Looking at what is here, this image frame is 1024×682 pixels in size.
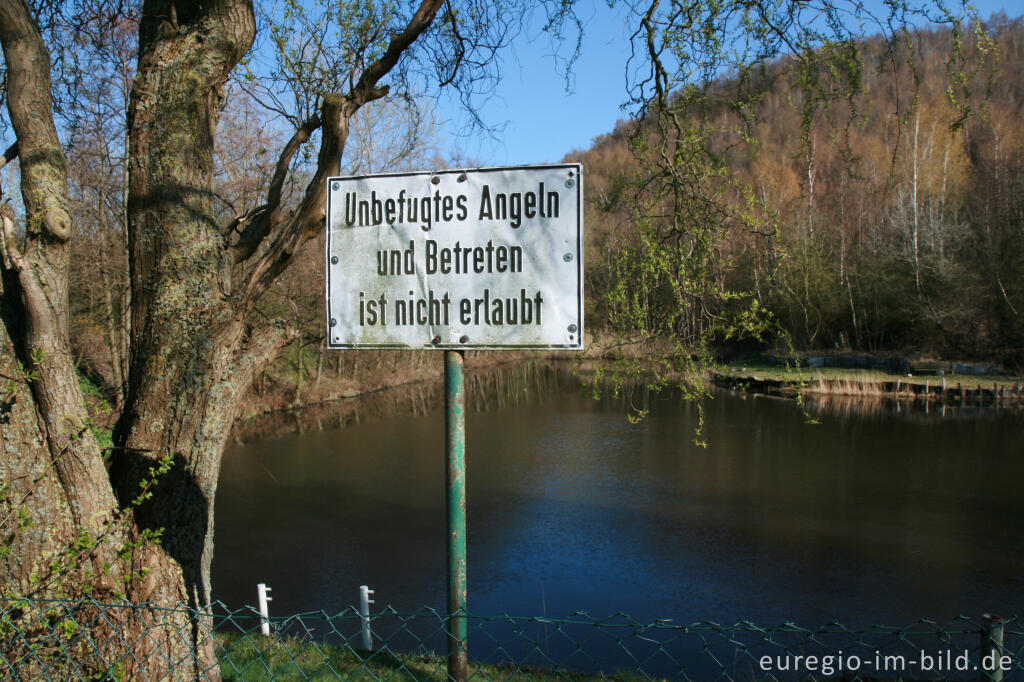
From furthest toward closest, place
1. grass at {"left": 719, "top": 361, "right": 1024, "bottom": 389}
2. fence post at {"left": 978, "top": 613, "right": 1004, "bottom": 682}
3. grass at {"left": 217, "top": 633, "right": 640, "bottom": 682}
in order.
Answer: grass at {"left": 719, "top": 361, "right": 1024, "bottom": 389} < grass at {"left": 217, "top": 633, "right": 640, "bottom": 682} < fence post at {"left": 978, "top": 613, "right": 1004, "bottom": 682}

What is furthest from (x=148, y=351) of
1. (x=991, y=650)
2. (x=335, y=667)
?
(x=991, y=650)

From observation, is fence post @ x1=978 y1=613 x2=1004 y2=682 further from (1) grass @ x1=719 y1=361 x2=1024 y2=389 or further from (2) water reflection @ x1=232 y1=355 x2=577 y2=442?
(1) grass @ x1=719 y1=361 x2=1024 y2=389

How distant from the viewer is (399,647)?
28.1 feet

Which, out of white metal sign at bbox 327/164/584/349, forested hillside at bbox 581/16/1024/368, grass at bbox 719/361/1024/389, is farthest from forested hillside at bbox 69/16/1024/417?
grass at bbox 719/361/1024/389

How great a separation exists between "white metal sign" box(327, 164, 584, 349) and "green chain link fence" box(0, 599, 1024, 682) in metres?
0.91

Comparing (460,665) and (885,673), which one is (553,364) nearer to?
(885,673)

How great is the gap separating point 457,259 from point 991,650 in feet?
8.66

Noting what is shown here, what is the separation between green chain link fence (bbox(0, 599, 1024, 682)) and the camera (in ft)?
8.99

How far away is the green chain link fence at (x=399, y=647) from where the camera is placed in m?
2.74

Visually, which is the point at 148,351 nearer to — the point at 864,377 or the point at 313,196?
the point at 313,196

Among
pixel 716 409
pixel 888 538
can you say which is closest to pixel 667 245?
pixel 888 538

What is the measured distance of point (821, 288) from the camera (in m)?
36.8

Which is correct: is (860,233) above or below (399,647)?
above

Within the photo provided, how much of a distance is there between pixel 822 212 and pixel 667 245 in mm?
38018
